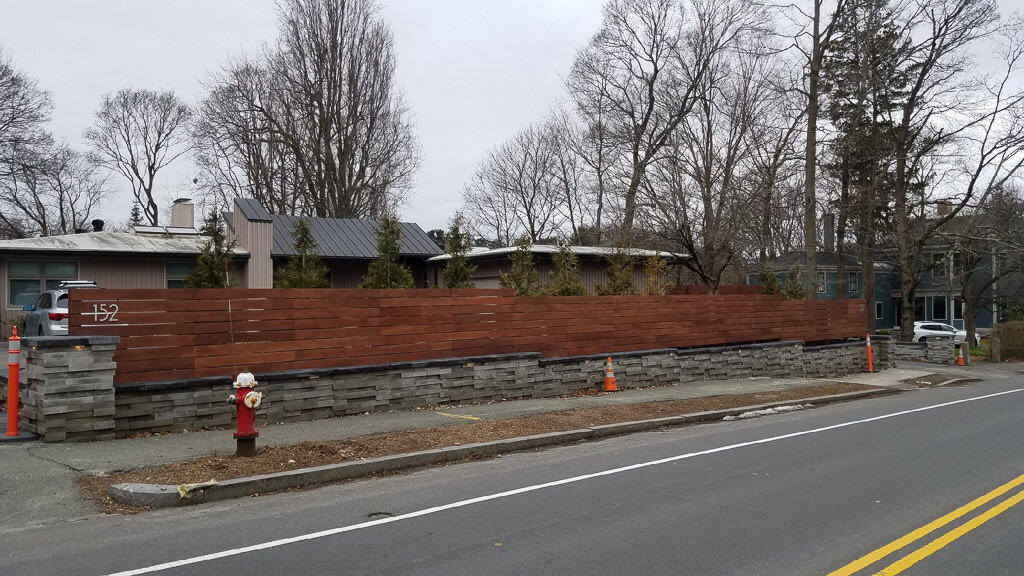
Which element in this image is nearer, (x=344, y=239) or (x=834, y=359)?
(x=834, y=359)

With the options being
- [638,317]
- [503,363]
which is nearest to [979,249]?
[638,317]

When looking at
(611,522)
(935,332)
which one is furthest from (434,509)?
(935,332)

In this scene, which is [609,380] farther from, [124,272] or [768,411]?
[124,272]

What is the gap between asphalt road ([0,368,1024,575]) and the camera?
16.8 ft

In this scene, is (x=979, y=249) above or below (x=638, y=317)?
above

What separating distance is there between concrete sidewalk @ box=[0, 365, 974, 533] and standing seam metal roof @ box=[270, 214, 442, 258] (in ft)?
45.7

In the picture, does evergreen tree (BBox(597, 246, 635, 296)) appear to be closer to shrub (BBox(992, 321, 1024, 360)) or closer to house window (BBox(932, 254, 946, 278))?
house window (BBox(932, 254, 946, 278))

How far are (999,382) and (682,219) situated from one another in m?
10.7

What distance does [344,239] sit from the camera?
27172 mm

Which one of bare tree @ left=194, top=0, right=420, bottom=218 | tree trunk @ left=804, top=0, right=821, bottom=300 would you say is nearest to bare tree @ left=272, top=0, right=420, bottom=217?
bare tree @ left=194, top=0, right=420, bottom=218

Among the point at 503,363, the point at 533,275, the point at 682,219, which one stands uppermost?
the point at 682,219

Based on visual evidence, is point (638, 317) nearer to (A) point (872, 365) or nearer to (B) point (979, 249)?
(A) point (872, 365)

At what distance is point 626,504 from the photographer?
678cm

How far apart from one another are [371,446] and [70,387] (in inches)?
144
